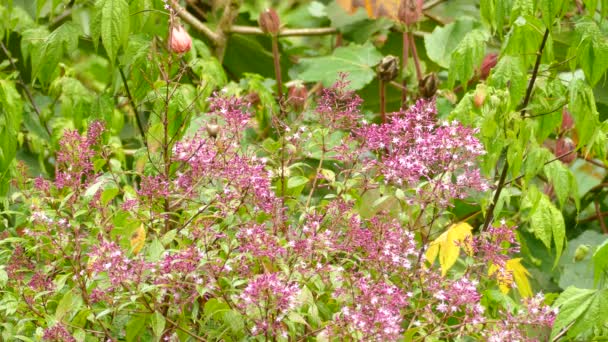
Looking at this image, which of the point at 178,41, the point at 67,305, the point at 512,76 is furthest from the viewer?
the point at 178,41

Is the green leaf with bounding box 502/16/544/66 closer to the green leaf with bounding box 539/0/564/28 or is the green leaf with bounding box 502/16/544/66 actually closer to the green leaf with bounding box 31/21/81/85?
the green leaf with bounding box 539/0/564/28

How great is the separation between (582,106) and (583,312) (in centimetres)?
32

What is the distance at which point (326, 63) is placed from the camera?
9.11 feet

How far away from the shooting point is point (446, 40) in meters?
2.69

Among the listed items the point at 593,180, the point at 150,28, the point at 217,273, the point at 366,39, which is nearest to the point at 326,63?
the point at 366,39

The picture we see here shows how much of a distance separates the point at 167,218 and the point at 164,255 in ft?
0.58

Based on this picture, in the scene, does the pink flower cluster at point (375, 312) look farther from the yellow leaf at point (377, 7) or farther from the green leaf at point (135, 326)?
the yellow leaf at point (377, 7)

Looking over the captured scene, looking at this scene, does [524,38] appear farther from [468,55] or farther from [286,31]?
[286,31]

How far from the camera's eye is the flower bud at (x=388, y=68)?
7.48 feet

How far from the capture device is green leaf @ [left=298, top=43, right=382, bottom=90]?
A: 2680 mm

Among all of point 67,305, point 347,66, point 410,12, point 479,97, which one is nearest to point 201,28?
point 347,66

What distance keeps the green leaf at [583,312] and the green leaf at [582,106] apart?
0.78 ft

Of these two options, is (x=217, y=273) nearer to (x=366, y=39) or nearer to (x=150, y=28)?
(x=150, y=28)

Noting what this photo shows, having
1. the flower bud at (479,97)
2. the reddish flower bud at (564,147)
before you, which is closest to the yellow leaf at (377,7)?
the reddish flower bud at (564,147)
